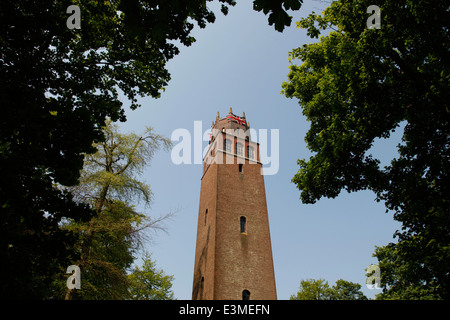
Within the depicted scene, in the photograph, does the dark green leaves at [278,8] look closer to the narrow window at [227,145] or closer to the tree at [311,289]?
the narrow window at [227,145]

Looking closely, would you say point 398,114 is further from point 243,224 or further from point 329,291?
point 329,291

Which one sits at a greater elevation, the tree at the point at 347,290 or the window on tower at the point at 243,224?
the window on tower at the point at 243,224

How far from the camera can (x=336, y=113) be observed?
9195 mm

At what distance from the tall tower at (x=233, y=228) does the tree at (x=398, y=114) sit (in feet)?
34.4

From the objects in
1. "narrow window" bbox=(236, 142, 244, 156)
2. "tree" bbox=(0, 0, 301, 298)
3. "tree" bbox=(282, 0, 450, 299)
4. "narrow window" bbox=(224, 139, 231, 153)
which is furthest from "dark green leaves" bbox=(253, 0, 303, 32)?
"narrow window" bbox=(236, 142, 244, 156)

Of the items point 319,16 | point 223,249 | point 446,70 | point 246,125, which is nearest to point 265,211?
point 223,249

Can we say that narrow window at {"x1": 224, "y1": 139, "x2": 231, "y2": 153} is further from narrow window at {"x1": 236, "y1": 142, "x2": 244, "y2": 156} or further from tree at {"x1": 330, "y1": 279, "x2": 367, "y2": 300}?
tree at {"x1": 330, "y1": 279, "x2": 367, "y2": 300}

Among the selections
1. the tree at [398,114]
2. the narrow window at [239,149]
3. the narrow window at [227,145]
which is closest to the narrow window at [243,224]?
the narrow window at [239,149]

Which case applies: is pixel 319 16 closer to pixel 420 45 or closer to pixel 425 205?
pixel 420 45

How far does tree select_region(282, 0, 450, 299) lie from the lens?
7805 mm

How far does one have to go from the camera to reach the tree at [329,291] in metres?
38.6

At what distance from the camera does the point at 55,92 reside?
686cm

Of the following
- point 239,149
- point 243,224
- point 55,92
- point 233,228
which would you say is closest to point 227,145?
point 239,149

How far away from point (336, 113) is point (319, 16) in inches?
172
